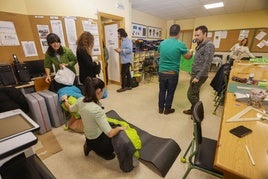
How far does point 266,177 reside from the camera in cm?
68

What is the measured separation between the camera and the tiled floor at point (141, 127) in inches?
59.5

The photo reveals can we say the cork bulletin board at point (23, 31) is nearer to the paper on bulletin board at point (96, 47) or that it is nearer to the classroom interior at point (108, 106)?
the classroom interior at point (108, 106)

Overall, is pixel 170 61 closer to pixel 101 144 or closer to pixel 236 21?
pixel 101 144

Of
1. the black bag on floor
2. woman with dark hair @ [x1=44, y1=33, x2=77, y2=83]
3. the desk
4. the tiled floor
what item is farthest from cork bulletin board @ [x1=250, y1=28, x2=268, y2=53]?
the black bag on floor

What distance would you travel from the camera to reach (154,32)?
270 inches

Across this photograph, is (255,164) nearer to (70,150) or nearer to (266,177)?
(266,177)

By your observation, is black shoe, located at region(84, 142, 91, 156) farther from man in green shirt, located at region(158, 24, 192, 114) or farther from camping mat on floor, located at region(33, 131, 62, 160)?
man in green shirt, located at region(158, 24, 192, 114)

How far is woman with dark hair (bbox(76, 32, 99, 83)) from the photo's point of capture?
7.45ft

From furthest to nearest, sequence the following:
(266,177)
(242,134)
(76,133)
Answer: (76,133)
(242,134)
(266,177)

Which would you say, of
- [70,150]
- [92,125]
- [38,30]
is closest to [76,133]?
[70,150]

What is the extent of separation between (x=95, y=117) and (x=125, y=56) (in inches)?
110

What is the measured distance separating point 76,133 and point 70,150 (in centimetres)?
37

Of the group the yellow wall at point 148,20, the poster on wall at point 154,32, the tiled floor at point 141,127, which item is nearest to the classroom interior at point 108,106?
the tiled floor at point 141,127

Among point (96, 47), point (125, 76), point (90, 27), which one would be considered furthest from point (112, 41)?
point (125, 76)
